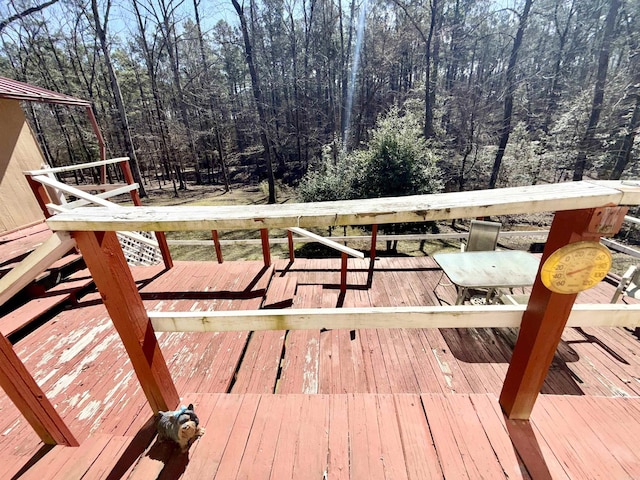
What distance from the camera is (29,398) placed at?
3.79ft

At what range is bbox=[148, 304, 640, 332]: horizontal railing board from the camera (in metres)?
1.16

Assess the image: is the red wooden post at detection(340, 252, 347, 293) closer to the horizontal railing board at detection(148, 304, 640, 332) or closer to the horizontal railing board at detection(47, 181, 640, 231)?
the horizontal railing board at detection(148, 304, 640, 332)

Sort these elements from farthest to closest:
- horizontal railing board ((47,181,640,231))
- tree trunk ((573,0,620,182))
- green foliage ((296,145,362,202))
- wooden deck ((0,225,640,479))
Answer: tree trunk ((573,0,620,182)), green foliage ((296,145,362,202)), wooden deck ((0,225,640,479)), horizontal railing board ((47,181,640,231))

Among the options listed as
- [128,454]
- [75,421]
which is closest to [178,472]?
[128,454]

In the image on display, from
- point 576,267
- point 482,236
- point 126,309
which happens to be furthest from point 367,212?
point 482,236

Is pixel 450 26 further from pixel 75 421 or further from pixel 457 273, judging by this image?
pixel 75 421

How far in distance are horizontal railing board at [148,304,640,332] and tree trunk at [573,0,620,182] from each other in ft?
48.1

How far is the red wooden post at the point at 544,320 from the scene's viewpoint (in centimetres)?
88

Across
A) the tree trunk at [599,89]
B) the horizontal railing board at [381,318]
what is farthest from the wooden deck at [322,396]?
the tree trunk at [599,89]

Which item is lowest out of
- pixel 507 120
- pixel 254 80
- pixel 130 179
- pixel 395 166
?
pixel 395 166

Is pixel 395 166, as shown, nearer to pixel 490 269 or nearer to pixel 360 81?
pixel 490 269

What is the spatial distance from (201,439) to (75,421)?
1161mm

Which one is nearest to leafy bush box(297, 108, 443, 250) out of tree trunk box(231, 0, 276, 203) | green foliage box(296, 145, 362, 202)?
green foliage box(296, 145, 362, 202)

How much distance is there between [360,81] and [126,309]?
22108 millimetres
